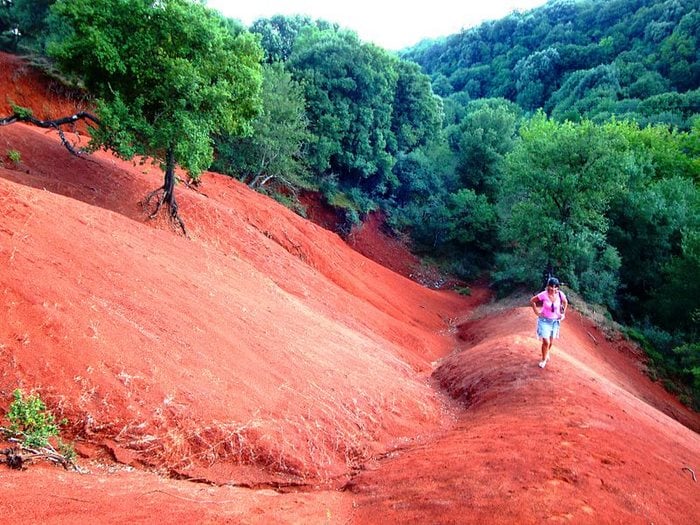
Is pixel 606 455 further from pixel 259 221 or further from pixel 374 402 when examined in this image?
pixel 259 221

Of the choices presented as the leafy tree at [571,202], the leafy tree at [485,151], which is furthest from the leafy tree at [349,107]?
the leafy tree at [571,202]

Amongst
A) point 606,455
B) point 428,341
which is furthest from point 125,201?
point 606,455

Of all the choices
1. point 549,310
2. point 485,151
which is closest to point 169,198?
point 549,310

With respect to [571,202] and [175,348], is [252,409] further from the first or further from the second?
[571,202]

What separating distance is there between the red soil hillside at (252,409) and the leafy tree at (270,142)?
1360cm

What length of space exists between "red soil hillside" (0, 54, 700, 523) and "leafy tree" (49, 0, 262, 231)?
2265 mm

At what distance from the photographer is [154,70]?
11.2 metres

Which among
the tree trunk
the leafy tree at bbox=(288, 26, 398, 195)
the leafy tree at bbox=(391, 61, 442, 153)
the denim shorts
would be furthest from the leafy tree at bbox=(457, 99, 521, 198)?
the denim shorts

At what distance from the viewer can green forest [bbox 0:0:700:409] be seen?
11.3m

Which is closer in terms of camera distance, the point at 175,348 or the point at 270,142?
the point at 175,348

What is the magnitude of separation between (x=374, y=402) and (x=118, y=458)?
4501mm

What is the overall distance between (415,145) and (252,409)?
36294mm

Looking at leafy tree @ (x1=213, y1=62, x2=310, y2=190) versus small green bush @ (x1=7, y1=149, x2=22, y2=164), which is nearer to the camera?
small green bush @ (x1=7, y1=149, x2=22, y2=164)

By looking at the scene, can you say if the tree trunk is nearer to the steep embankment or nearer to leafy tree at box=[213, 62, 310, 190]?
the steep embankment
